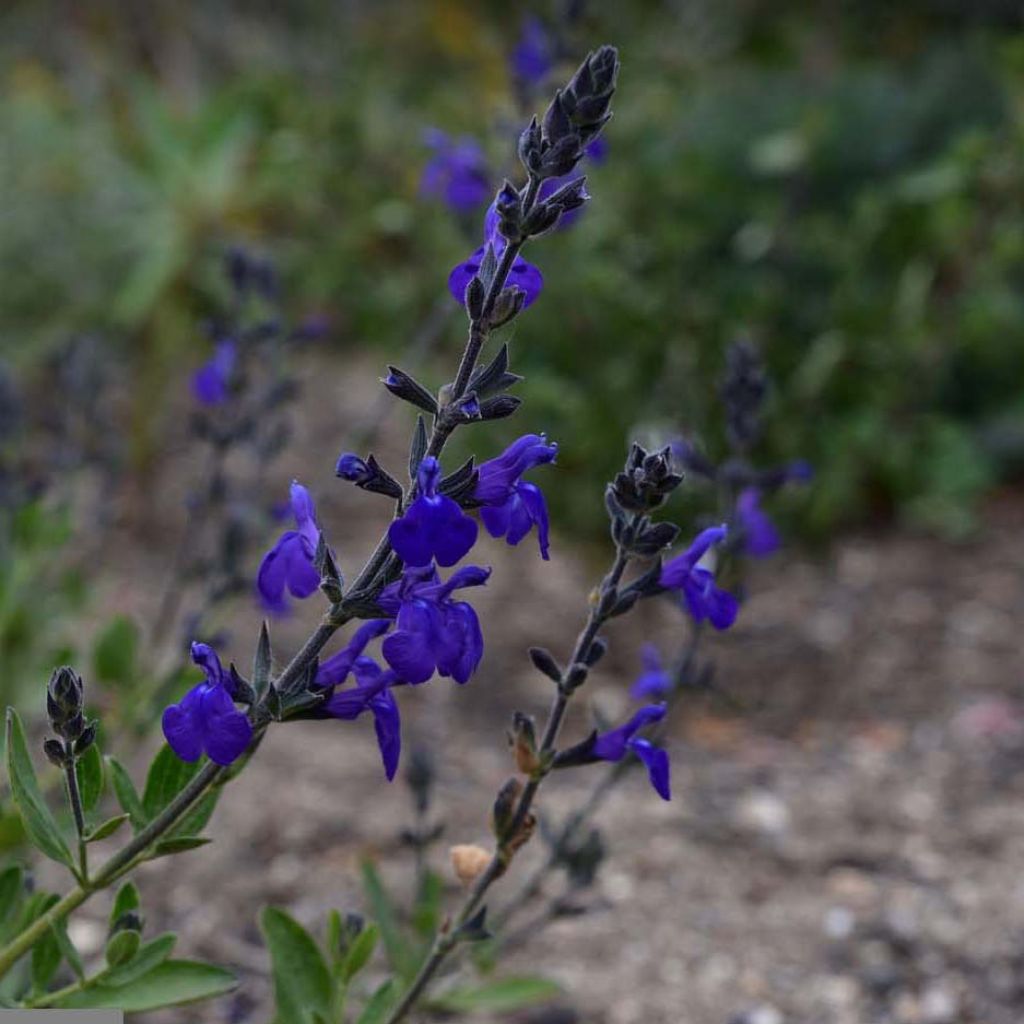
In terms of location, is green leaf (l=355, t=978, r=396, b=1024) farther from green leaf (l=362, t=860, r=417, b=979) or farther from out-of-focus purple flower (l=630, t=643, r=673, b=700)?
out-of-focus purple flower (l=630, t=643, r=673, b=700)

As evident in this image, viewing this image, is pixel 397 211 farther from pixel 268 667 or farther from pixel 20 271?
pixel 268 667

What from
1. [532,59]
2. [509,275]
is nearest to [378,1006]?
[509,275]

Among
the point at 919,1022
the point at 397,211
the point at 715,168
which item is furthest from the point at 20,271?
the point at 919,1022

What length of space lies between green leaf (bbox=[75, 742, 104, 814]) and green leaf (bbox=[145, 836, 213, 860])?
14 cm

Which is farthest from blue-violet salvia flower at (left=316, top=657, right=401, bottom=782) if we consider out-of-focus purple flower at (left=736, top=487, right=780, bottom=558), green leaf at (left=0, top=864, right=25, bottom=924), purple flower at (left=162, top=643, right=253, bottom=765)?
out-of-focus purple flower at (left=736, top=487, right=780, bottom=558)

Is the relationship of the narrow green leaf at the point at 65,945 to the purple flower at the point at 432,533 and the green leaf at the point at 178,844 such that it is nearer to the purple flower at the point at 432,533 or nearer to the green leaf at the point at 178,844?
the green leaf at the point at 178,844

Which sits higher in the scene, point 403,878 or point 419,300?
point 419,300

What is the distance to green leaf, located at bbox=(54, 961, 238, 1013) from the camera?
62.6 inches

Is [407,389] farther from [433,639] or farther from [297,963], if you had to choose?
[297,963]

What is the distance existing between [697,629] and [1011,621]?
244cm

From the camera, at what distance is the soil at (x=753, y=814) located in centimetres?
273

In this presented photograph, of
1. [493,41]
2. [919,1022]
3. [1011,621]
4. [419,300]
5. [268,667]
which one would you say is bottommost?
[268,667]

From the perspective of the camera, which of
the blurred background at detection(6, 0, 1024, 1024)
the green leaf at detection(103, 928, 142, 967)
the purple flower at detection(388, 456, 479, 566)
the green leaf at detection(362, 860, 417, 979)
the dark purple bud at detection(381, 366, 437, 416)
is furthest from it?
the blurred background at detection(6, 0, 1024, 1024)

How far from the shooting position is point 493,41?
352 inches
